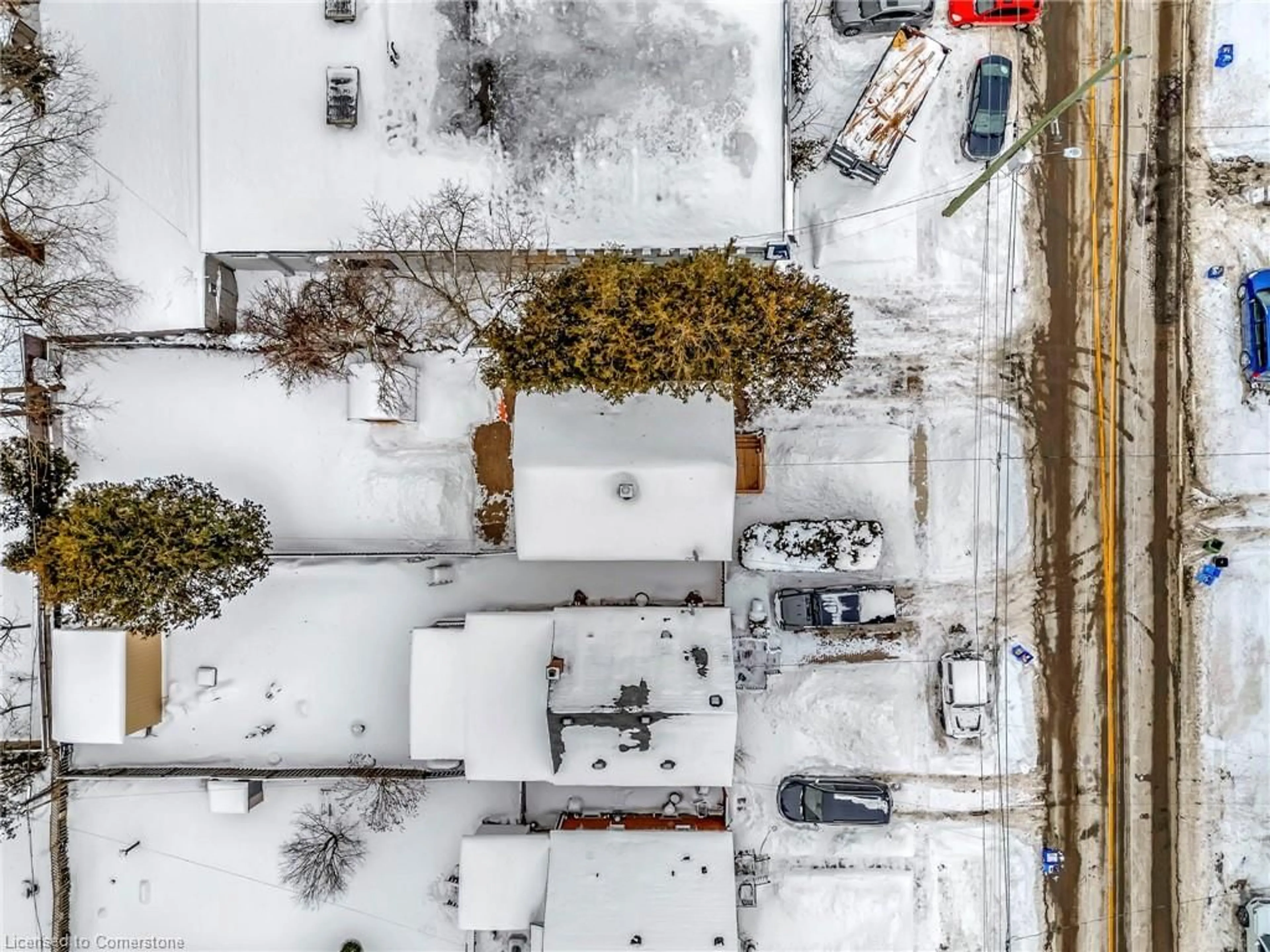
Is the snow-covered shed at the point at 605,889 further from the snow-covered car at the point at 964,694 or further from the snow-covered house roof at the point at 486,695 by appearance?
the snow-covered car at the point at 964,694

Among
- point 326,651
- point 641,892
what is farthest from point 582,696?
point 326,651

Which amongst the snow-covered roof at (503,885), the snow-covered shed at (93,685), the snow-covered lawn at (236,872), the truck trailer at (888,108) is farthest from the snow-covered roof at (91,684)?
the truck trailer at (888,108)

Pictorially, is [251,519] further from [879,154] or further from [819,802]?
[879,154]

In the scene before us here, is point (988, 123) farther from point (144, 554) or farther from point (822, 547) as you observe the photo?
point (144, 554)

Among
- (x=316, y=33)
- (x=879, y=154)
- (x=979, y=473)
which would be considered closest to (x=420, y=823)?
(x=979, y=473)

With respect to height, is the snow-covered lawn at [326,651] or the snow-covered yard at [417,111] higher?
the snow-covered yard at [417,111]

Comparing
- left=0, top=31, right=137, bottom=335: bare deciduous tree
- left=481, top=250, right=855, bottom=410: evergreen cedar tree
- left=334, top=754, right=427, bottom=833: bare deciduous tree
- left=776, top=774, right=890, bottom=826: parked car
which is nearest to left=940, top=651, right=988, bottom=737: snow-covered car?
left=776, top=774, right=890, bottom=826: parked car
